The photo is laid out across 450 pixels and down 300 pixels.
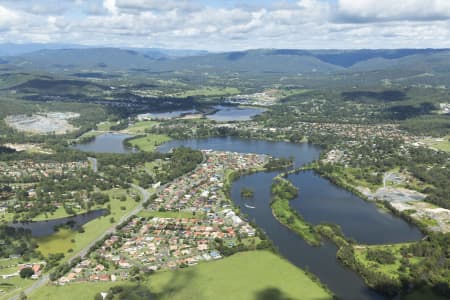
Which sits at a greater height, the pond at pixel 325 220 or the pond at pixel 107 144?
the pond at pixel 325 220

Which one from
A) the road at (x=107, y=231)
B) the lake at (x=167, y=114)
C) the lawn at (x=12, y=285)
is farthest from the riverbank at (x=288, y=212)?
the lake at (x=167, y=114)

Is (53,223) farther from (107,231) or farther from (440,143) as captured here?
(440,143)

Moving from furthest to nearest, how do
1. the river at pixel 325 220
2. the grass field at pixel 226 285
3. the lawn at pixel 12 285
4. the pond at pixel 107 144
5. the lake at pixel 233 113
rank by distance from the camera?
the lake at pixel 233 113, the pond at pixel 107 144, the river at pixel 325 220, the lawn at pixel 12 285, the grass field at pixel 226 285

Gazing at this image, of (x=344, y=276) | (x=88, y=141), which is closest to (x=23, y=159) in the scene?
(x=88, y=141)

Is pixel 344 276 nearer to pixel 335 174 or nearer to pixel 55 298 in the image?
pixel 55 298

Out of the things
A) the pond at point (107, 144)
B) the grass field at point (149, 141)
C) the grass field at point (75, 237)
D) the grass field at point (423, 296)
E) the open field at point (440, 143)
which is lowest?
the pond at point (107, 144)

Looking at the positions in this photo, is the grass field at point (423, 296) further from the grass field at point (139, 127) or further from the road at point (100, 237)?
the grass field at point (139, 127)

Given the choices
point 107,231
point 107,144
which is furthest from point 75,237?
point 107,144
